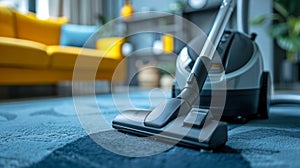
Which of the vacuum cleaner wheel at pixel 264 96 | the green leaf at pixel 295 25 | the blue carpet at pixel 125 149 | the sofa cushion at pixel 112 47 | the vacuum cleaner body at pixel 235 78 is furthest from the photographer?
the green leaf at pixel 295 25

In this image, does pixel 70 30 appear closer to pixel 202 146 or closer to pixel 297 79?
pixel 202 146

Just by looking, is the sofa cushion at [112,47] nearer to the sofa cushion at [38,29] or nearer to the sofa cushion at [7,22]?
the sofa cushion at [38,29]

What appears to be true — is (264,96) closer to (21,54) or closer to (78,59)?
(21,54)

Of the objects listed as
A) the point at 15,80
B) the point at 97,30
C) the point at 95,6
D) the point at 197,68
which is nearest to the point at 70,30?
the point at 97,30

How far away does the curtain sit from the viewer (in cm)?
321

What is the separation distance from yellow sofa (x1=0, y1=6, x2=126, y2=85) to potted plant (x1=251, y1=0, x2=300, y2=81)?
4.63 feet

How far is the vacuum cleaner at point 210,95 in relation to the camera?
57cm

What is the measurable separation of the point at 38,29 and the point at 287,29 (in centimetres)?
255

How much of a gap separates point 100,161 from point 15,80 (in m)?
1.55

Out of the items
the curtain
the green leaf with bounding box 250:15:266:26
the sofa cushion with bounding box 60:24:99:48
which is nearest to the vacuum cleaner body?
the green leaf with bounding box 250:15:266:26

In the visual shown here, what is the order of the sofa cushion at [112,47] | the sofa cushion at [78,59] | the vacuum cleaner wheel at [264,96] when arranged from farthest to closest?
the sofa cushion at [112,47], the sofa cushion at [78,59], the vacuum cleaner wheel at [264,96]

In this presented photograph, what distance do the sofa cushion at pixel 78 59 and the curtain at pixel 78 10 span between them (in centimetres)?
122

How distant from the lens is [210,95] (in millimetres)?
910

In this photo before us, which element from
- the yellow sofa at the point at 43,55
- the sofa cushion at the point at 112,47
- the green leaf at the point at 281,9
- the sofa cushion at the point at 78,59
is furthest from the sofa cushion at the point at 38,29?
the green leaf at the point at 281,9
